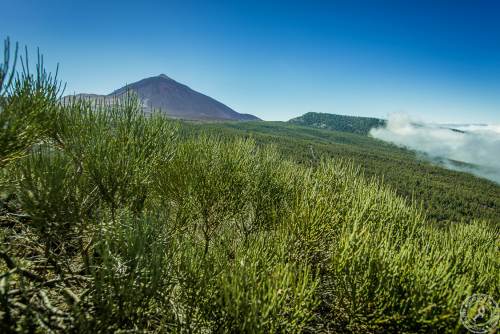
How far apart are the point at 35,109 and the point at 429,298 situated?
6321mm

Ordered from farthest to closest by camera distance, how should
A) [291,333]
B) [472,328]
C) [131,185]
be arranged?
1. [131,185]
2. [291,333]
3. [472,328]

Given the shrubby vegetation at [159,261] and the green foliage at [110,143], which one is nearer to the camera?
the shrubby vegetation at [159,261]

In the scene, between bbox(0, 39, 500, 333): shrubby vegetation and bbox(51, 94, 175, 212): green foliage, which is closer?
bbox(0, 39, 500, 333): shrubby vegetation

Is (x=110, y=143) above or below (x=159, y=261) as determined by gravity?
above

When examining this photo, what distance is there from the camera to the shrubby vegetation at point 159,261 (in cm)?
364

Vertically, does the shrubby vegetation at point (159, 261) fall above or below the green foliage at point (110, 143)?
below

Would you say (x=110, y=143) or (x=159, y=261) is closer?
(x=159, y=261)

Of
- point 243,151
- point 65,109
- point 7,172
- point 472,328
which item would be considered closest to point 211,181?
point 243,151

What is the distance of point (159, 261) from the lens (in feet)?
12.3

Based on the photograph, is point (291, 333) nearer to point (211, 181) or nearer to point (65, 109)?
point (211, 181)

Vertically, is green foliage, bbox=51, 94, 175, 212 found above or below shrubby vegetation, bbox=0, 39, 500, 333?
above

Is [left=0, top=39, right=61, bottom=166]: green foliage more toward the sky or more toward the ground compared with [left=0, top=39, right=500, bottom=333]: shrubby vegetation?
more toward the sky

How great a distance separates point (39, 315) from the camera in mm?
3248

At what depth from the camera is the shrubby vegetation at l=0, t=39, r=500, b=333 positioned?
3.64m
